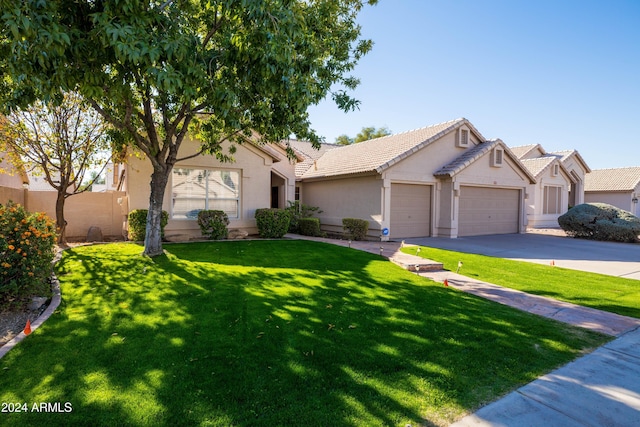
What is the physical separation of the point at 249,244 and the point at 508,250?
31.2ft

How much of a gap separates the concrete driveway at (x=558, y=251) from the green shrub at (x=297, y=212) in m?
5.20

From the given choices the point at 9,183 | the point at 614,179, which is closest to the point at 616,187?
the point at 614,179

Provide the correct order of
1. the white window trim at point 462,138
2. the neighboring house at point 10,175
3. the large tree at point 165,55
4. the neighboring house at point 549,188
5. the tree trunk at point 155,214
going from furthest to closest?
the neighboring house at point 549,188 → the white window trim at point 462,138 → the neighboring house at point 10,175 → the tree trunk at point 155,214 → the large tree at point 165,55

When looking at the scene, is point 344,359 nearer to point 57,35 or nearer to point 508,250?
point 57,35

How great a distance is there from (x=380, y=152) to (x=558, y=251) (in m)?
8.25

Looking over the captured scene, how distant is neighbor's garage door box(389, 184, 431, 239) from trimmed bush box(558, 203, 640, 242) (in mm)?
8192

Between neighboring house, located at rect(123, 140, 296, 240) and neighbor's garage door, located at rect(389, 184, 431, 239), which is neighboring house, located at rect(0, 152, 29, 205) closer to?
neighboring house, located at rect(123, 140, 296, 240)

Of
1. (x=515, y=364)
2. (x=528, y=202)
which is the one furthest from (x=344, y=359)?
(x=528, y=202)

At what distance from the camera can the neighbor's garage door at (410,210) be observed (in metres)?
15.0

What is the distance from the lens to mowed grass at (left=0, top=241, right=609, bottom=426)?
111 inches

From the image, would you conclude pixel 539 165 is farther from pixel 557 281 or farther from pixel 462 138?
pixel 557 281

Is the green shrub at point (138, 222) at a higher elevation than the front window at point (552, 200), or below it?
below

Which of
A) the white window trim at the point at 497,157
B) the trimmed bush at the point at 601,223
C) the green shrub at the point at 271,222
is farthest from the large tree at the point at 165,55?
the trimmed bush at the point at 601,223

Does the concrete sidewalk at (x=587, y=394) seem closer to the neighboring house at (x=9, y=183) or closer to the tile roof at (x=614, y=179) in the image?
the neighboring house at (x=9, y=183)
